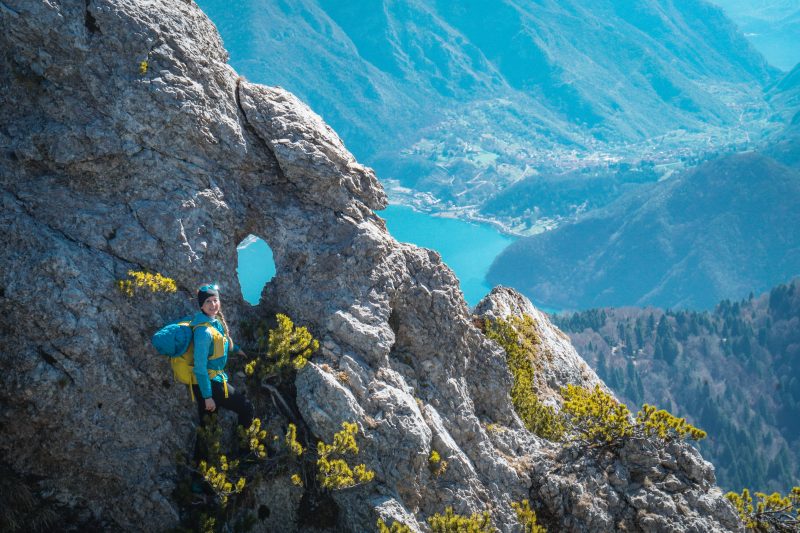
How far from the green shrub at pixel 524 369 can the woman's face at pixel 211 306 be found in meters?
6.84

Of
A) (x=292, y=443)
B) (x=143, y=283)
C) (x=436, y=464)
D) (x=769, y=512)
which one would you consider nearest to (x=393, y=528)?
(x=436, y=464)

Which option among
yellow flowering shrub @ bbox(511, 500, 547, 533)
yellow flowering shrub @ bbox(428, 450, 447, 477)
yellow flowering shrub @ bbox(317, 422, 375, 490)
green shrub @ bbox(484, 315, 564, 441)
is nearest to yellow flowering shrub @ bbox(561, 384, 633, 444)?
green shrub @ bbox(484, 315, 564, 441)

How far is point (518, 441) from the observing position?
1299 centimetres

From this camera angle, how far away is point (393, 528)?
31.7ft

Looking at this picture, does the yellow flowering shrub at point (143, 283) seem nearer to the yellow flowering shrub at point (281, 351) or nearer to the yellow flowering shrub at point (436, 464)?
the yellow flowering shrub at point (281, 351)

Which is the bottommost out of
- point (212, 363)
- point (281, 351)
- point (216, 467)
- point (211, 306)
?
point (216, 467)

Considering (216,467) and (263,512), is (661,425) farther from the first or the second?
(216,467)

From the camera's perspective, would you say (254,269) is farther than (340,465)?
Yes

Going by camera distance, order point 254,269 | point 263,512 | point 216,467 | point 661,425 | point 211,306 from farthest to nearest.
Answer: point 254,269 < point 661,425 < point 263,512 < point 216,467 < point 211,306

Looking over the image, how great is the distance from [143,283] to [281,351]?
221 cm

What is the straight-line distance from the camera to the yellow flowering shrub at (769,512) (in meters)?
13.3

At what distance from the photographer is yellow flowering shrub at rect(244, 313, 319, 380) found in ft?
34.4

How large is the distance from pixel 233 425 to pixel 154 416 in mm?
1128

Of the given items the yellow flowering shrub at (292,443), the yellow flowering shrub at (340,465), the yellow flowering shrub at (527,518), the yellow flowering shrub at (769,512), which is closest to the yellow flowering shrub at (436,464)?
the yellow flowering shrub at (340,465)
